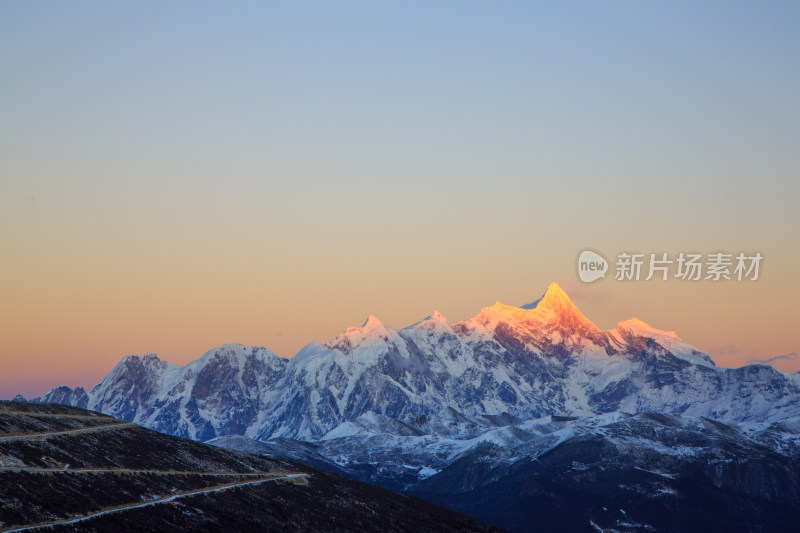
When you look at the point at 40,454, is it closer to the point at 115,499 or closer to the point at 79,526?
the point at 115,499

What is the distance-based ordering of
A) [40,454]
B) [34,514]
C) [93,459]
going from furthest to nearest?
[93,459]
[40,454]
[34,514]

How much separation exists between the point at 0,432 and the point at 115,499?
34.0 meters

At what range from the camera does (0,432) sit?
193 metres

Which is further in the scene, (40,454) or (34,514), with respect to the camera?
(40,454)

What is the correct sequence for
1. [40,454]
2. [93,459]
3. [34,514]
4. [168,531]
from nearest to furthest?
1. [34,514]
2. [168,531]
3. [40,454]
4. [93,459]

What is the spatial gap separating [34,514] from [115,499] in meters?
24.7

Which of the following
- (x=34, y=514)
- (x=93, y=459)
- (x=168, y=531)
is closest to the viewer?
(x=34, y=514)

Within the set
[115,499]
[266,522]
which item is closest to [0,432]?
[115,499]

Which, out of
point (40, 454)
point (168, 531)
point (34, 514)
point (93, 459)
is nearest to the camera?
point (34, 514)

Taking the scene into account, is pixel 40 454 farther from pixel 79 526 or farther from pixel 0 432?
pixel 79 526

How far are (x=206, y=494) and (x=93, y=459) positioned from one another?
20.6 metres

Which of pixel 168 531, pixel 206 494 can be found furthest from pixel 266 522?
pixel 168 531

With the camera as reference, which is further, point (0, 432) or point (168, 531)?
point (0, 432)

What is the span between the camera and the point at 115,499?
562ft
